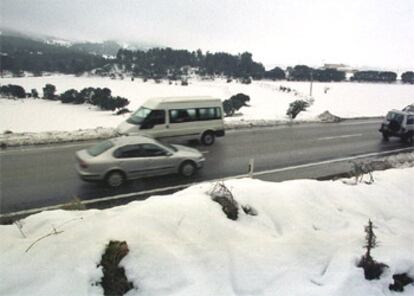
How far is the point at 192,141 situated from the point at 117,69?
8131 centimetres

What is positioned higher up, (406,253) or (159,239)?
(159,239)

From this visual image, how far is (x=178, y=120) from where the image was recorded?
16047mm

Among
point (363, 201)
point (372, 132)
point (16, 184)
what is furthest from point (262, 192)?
point (372, 132)

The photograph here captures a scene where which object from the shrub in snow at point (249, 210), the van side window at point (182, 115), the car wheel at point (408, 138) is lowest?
the car wheel at point (408, 138)

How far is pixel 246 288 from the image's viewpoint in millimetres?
5410

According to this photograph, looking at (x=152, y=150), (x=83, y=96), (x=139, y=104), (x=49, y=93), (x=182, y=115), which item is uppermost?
(x=182, y=115)

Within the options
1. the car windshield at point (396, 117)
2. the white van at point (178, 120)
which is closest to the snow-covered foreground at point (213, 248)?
the white van at point (178, 120)

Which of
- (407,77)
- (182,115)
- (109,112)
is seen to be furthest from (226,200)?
(407,77)

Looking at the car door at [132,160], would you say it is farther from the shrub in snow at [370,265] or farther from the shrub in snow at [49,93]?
the shrub in snow at [49,93]

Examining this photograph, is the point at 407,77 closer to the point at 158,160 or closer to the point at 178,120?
the point at 178,120

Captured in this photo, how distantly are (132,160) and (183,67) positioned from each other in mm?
88923

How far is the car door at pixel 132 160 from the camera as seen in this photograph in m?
10.9

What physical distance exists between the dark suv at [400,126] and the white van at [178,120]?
33.0ft

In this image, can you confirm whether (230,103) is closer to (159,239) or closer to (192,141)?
(192,141)
